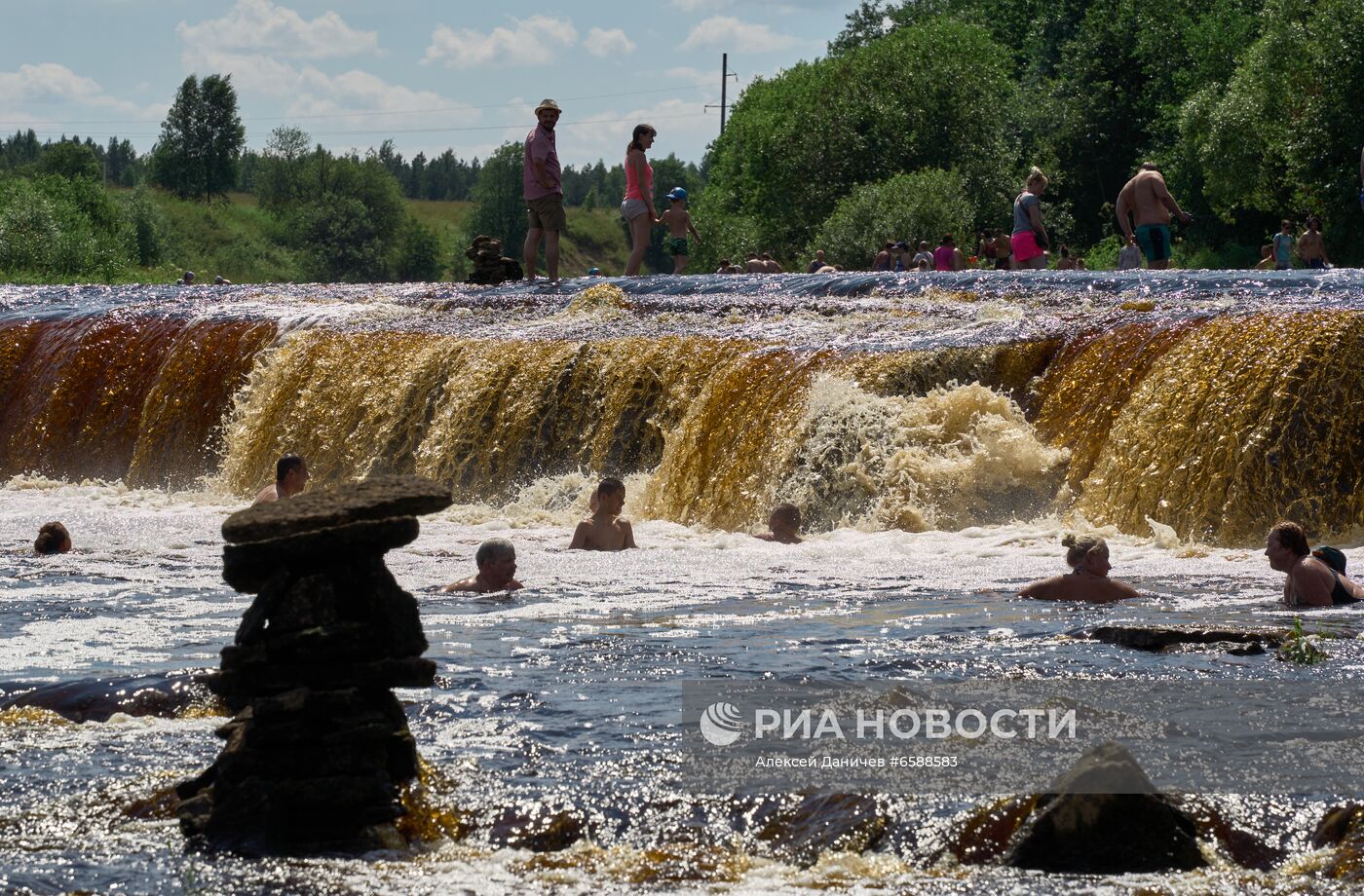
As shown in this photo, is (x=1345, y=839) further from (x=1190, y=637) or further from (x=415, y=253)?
(x=415, y=253)

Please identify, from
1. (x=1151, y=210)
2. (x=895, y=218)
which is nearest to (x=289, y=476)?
(x=1151, y=210)

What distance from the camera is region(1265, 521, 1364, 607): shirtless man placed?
32.4ft

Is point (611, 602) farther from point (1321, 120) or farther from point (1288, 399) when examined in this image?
point (1321, 120)

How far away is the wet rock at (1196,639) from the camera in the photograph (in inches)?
338

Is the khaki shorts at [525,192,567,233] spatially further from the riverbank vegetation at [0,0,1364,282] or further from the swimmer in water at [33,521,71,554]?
the riverbank vegetation at [0,0,1364,282]

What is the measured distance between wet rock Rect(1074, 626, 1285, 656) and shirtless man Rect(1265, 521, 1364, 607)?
4.12 ft

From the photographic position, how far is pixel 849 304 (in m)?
18.6

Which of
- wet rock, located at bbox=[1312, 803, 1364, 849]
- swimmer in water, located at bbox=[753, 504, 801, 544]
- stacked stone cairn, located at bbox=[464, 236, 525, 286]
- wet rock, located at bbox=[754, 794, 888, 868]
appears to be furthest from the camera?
stacked stone cairn, located at bbox=[464, 236, 525, 286]

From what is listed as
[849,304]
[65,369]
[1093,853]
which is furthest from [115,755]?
[65,369]

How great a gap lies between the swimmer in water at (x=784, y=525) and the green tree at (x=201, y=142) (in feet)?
335

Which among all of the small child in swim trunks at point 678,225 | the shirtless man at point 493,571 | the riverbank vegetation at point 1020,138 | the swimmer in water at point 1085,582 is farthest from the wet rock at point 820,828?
the riverbank vegetation at point 1020,138

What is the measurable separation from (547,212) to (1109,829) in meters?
14.2

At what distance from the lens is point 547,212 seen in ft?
62.6

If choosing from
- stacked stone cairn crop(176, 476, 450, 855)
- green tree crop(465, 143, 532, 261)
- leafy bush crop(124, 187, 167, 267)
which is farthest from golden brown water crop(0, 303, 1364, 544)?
green tree crop(465, 143, 532, 261)
